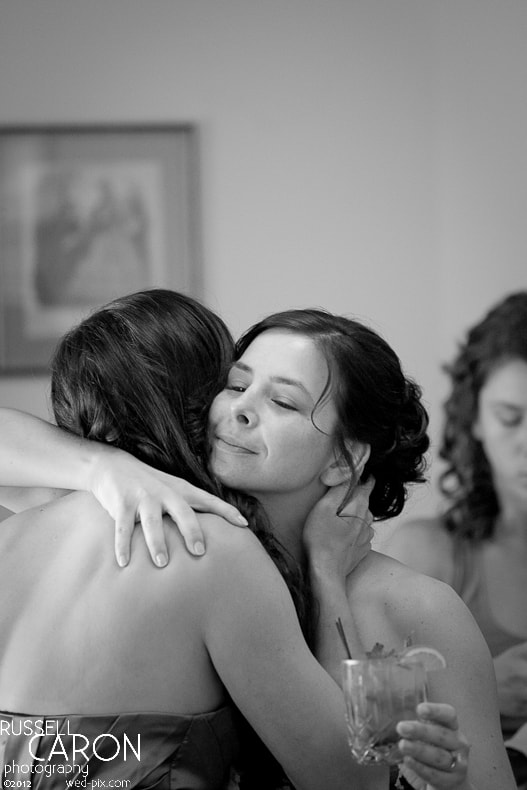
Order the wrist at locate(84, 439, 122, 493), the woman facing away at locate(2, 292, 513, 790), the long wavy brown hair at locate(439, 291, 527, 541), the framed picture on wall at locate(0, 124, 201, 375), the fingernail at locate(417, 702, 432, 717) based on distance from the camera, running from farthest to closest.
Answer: the framed picture on wall at locate(0, 124, 201, 375) < the long wavy brown hair at locate(439, 291, 527, 541) < the woman facing away at locate(2, 292, 513, 790) < the wrist at locate(84, 439, 122, 493) < the fingernail at locate(417, 702, 432, 717)

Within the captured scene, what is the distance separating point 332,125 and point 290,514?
6.42ft

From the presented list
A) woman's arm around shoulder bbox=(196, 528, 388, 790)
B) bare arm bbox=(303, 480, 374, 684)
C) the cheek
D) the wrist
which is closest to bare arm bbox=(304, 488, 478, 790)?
bare arm bbox=(303, 480, 374, 684)

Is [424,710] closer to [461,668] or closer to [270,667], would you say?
[270,667]

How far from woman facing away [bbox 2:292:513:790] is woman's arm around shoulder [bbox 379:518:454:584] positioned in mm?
876

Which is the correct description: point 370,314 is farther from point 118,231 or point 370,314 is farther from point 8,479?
point 8,479

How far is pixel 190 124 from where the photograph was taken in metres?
3.29

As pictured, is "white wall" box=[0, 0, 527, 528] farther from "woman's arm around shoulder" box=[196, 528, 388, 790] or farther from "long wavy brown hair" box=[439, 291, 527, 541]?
"woman's arm around shoulder" box=[196, 528, 388, 790]

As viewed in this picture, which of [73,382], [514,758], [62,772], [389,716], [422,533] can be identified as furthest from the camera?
[422,533]

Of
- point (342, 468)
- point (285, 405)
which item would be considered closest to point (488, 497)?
point (342, 468)

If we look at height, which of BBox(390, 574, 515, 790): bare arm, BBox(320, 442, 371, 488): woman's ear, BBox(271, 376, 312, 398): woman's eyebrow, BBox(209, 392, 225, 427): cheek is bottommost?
BBox(390, 574, 515, 790): bare arm

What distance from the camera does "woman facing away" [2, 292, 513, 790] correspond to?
1.54m

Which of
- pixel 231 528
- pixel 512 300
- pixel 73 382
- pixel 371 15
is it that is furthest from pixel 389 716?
pixel 371 15

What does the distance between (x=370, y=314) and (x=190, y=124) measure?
2.72 ft

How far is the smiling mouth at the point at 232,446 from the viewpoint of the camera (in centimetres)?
158
